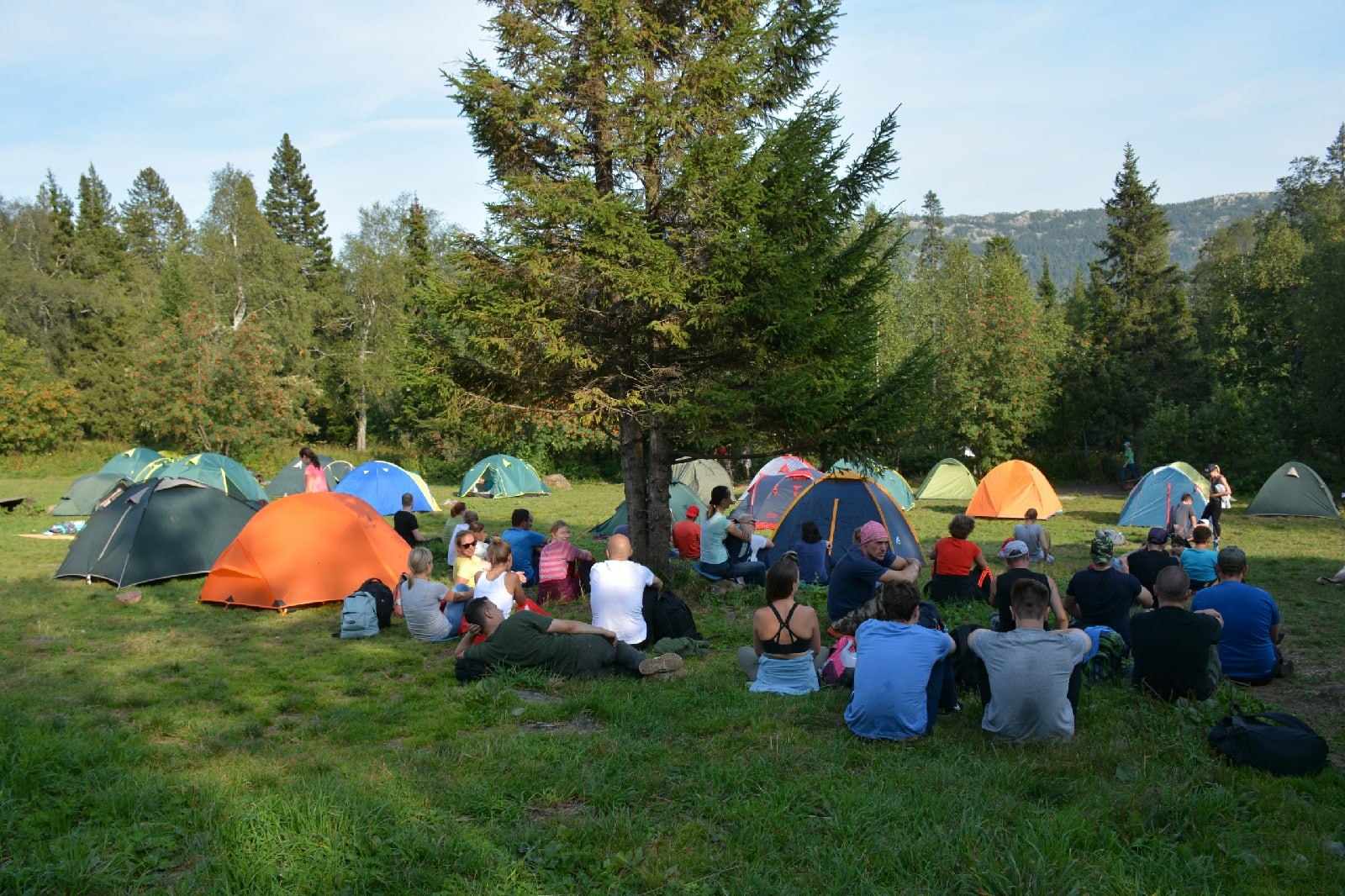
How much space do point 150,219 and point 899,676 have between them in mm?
62889

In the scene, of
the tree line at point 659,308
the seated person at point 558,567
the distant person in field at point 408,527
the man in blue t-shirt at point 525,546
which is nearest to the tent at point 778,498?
the tree line at point 659,308

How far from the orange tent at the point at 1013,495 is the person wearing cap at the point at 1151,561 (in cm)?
1093

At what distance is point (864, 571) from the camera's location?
26.1 ft

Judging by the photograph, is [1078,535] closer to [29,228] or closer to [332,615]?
[332,615]

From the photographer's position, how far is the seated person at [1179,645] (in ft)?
19.8

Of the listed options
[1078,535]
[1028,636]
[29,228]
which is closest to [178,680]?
[1028,636]

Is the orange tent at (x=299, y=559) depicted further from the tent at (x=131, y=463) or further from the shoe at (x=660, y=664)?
the tent at (x=131, y=463)

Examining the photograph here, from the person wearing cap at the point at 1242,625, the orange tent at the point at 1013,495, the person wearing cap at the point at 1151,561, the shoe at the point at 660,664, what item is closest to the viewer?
the person wearing cap at the point at 1242,625

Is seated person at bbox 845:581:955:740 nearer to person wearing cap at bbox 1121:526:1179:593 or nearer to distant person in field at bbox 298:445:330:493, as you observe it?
person wearing cap at bbox 1121:526:1179:593

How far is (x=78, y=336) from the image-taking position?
138ft

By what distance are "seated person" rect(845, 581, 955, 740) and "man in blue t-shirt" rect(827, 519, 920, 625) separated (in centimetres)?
225

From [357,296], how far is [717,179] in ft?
124

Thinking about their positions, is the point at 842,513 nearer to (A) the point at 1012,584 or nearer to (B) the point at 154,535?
(A) the point at 1012,584

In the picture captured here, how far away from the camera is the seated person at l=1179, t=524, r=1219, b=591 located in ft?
32.3
